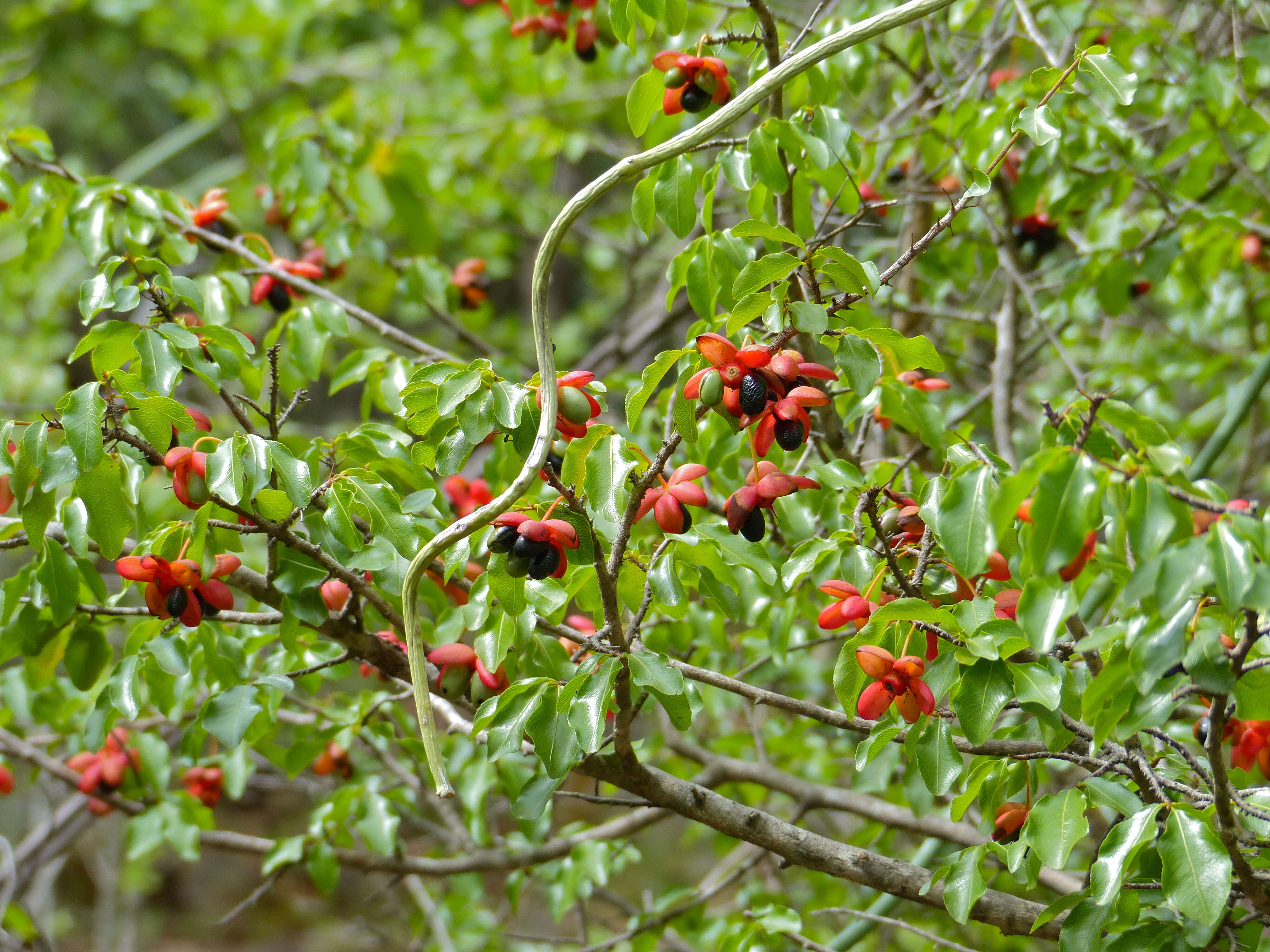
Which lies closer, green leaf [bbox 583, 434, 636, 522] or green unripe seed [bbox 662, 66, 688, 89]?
green leaf [bbox 583, 434, 636, 522]

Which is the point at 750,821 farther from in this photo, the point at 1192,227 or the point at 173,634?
the point at 1192,227

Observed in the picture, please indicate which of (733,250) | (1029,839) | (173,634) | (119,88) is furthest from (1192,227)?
(119,88)

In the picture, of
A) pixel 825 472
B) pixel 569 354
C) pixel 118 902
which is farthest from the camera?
pixel 118 902

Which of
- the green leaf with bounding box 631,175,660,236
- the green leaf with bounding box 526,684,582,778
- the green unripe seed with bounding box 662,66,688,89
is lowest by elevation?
the green leaf with bounding box 526,684,582,778

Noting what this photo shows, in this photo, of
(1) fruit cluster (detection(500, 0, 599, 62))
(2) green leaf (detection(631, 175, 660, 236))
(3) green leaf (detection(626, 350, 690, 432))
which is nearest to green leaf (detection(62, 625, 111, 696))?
(3) green leaf (detection(626, 350, 690, 432))

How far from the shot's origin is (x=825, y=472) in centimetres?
128

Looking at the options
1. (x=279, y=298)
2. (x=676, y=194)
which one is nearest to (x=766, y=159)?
(x=676, y=194)

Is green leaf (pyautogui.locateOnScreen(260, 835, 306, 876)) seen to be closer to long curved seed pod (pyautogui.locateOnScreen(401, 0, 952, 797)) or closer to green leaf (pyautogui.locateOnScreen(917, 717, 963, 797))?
long curved seed pod (pyautogui.locateOnScreen(401, 0, 952, 797))

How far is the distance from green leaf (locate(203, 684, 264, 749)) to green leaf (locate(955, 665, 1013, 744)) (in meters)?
0.90

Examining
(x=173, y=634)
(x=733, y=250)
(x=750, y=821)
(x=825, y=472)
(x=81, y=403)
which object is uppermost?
(x=733, y=250)

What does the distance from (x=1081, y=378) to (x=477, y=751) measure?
161 centimetres

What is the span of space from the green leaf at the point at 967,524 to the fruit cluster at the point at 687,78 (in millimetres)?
823

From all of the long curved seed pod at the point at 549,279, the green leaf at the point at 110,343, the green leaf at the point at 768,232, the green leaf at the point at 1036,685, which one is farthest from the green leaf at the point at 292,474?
the green leaf at the point at 1036,685

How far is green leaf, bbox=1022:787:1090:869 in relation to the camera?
1074 millimetres
